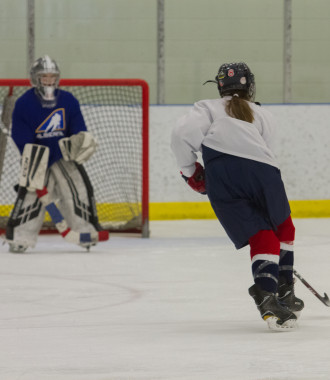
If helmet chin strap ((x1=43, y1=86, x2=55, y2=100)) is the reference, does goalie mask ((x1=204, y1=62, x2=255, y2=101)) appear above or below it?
above

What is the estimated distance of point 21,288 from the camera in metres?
5.18

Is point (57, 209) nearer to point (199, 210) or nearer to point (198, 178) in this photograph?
point (199, 210)

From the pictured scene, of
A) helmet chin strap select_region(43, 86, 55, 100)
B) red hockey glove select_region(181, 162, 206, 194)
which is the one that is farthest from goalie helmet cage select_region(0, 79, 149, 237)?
red hockey glove select_region(181, 162, 206, 194)

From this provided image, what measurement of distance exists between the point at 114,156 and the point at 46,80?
1.52m

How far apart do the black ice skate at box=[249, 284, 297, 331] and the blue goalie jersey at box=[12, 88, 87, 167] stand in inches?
115

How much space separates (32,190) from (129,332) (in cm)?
286

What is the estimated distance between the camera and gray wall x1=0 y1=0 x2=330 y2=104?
29.3 ft

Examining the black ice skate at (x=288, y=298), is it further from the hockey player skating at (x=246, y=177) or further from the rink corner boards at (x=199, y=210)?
the rink corner boards at (x=199, y=210)

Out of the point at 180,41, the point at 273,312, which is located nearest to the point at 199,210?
the point at 180,41

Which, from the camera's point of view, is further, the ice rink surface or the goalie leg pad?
the goalie leg pad

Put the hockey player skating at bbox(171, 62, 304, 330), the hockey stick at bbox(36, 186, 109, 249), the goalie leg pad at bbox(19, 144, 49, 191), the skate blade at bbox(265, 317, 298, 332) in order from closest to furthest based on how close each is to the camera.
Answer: the skate blade at bbox(265, 317, 298, 332) < the hockey player skating at bbox(171, 62, 304, 330) < the goalie leg pad at bbox(19, 144, 49, 191) < the hockey stick at bbox(36, 186, 109, 249)

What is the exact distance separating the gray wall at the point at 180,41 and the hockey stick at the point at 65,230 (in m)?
2.26

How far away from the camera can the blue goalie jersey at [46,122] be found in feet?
21.8

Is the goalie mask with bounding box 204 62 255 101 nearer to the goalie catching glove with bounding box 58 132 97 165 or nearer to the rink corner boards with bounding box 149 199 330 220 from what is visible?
the goalie catching glove with bounding box 58 132 97 165
